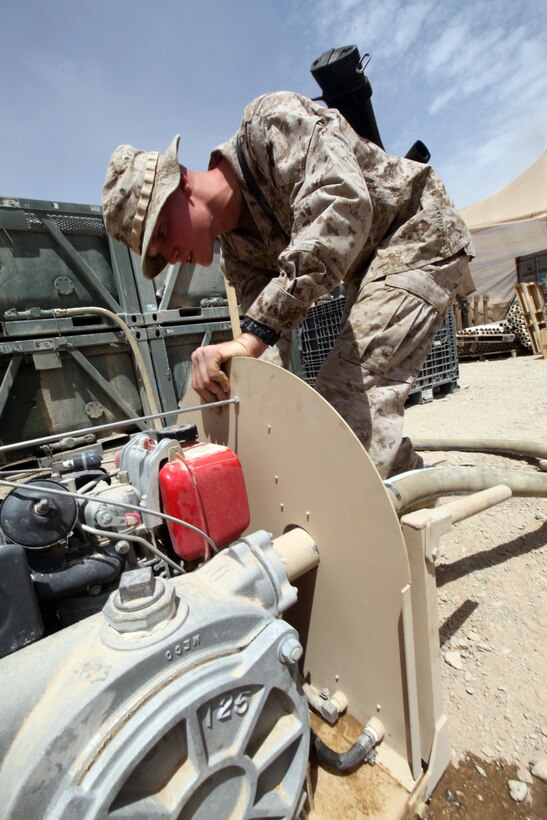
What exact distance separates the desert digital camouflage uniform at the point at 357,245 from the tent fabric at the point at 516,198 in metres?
35.0

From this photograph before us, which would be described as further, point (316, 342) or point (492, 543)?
point (316, 342)

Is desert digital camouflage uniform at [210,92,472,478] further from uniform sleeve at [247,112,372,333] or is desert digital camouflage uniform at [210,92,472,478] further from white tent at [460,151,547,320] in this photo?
white tent at [460,151,547,320]

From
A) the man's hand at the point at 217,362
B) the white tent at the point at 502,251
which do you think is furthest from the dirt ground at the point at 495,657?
the white tent at the point at 502,251

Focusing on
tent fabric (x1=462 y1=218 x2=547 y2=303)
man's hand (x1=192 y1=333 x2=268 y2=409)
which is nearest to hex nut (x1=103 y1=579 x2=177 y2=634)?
man's hand (x1=192 y1=333 x2=268 y2=409)

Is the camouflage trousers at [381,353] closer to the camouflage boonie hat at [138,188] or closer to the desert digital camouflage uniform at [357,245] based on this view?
the desert digital camouflage uniform at [357,245]

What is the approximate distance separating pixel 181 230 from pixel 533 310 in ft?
26.3

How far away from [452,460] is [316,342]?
8.52ft

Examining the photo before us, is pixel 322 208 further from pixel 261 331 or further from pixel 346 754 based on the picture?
pixel 346 754

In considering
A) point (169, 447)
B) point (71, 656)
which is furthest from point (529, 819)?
point (169, 447)

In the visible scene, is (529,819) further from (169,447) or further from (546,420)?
(546,420)

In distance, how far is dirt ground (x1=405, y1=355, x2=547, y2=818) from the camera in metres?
0.93

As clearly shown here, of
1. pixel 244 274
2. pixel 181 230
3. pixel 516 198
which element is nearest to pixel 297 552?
pixel 181 230

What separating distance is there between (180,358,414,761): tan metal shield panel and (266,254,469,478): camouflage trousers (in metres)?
0.49

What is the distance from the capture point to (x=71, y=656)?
2.02 feet
